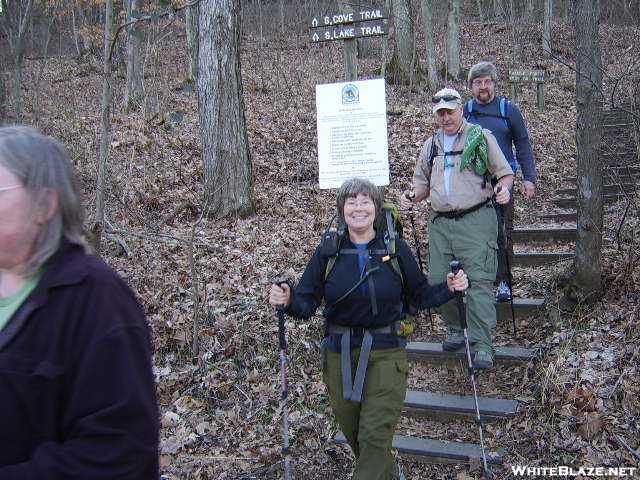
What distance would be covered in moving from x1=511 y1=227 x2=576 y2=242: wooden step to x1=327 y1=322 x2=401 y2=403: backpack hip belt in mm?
5042

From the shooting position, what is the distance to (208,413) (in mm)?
5848

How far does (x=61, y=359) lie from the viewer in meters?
1.69

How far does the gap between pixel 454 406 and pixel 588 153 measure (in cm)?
283

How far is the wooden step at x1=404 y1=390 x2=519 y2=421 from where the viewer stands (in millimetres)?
4984

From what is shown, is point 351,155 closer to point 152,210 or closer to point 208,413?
point 208,413

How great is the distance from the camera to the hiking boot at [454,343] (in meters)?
5.74

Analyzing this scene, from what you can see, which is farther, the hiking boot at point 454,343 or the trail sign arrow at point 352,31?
the trail sign arrow at point 352,31

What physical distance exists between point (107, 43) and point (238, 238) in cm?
342

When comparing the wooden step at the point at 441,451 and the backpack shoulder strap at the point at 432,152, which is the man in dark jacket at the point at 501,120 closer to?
the backpack shoulder strap at the point at 432,152

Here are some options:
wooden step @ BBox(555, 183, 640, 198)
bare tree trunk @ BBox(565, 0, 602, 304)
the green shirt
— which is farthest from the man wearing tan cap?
the green shirt

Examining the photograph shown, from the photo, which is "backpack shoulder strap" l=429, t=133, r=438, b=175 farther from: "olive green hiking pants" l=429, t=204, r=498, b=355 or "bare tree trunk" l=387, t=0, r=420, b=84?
"bare tree trunk" l=387, t=0, r=420, b=84

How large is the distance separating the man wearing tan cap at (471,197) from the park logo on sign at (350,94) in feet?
5.92

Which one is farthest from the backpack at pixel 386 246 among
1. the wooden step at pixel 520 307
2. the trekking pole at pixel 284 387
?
the wooden step at pixel 520 307

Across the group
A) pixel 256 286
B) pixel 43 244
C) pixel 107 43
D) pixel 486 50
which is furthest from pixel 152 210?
pixel 486 50
